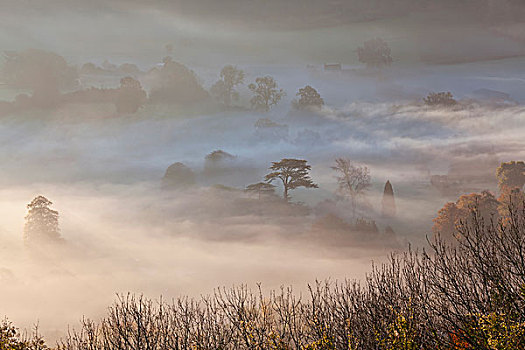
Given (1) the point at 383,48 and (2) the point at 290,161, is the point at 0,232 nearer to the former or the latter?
(2) the point at 290,161

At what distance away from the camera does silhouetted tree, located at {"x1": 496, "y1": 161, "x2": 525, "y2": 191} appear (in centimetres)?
10988

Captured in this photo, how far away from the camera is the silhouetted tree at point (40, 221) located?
125 meters

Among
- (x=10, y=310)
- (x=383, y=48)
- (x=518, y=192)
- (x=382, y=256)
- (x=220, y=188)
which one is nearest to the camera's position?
(x=518, y=192)

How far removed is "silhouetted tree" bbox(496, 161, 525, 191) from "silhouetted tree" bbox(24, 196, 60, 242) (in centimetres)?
10682

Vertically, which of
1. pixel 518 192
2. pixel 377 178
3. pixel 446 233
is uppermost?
pixel 377 178

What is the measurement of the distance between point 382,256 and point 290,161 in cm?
3611

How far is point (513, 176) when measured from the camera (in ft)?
370

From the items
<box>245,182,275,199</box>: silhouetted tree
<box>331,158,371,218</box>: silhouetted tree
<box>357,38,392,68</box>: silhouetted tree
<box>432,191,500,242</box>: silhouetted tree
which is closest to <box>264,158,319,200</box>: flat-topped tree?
<box>245,182,275,199</box>: silhouetted tree

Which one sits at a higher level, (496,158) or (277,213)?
(496,158)

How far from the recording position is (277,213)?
16462 cm

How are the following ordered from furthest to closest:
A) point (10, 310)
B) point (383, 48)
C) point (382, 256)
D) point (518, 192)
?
point (383, 48), point (10, 310), point (382, 256), point (518, 192)

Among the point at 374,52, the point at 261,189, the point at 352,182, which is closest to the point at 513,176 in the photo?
the point at 352,182

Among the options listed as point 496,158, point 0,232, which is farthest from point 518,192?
point 0,232

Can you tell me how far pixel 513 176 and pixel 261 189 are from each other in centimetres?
9017
